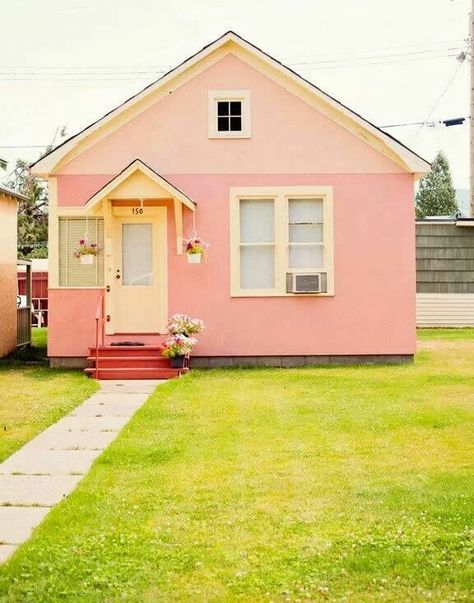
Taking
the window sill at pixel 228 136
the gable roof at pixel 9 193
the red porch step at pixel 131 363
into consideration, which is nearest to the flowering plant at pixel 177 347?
the red porch step at pixel 131 363

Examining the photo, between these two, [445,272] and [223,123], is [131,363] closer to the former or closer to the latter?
[223,123]

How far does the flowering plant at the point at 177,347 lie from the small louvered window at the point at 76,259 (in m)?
1.95

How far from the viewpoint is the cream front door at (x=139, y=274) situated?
14.4 metres

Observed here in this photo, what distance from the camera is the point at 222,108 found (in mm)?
14570

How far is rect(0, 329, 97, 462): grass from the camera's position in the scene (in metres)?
8.45

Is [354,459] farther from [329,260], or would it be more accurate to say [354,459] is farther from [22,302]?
[22,302]

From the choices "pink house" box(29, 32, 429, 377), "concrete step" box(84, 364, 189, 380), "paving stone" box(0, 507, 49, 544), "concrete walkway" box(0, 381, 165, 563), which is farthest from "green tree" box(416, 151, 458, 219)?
"paving stone" box(0, 507, 49, 544)

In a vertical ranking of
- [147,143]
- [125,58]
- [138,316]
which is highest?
[125,58]

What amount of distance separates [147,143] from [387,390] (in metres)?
6.27

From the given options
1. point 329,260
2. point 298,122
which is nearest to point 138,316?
point 329,260

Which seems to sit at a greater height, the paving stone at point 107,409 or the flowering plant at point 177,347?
the flowering plant at point 177,347

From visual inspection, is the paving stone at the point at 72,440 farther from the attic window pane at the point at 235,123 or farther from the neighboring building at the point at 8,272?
the neighboring building at the point at 8,272

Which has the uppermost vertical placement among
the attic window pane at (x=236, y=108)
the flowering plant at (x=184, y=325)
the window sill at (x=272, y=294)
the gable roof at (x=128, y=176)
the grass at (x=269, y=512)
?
the attic window pane at (x=236, y=108)

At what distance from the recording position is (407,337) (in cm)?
1448
